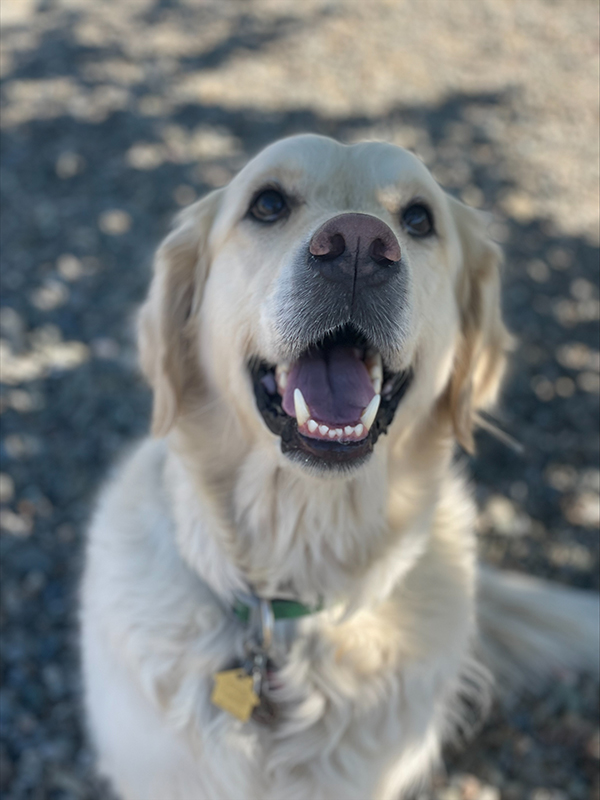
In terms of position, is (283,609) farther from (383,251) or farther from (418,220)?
(418,220)

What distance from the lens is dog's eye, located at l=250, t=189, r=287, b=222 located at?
185cm

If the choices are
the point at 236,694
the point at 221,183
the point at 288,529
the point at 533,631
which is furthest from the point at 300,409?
the point at 221,183

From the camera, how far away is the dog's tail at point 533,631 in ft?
8.84

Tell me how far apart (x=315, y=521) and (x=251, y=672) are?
45cm

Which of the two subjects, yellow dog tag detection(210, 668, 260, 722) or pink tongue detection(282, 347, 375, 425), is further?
yellow dog tag detection(210, 668, 260, 722)

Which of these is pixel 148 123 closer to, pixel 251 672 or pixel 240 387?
pixel 240 387

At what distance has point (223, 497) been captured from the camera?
1947mm

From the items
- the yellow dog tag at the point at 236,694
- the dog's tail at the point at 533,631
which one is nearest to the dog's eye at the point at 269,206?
the yellow dog tag at the point at 236,694

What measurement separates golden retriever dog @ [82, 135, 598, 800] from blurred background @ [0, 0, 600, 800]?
2.64 feet

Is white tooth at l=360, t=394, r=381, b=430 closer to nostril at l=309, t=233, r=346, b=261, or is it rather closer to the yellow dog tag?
nostril at l=309, t=233, r=346, b=261

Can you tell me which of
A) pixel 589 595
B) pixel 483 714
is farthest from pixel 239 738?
pixel 589 595

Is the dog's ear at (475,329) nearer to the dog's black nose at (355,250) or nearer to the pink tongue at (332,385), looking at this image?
the pink tongue at (332,385)

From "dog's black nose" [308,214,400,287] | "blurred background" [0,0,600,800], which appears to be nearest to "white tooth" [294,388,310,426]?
"dog's black nose" [308,214,400,287]

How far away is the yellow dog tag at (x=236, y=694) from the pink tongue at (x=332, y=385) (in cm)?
77
